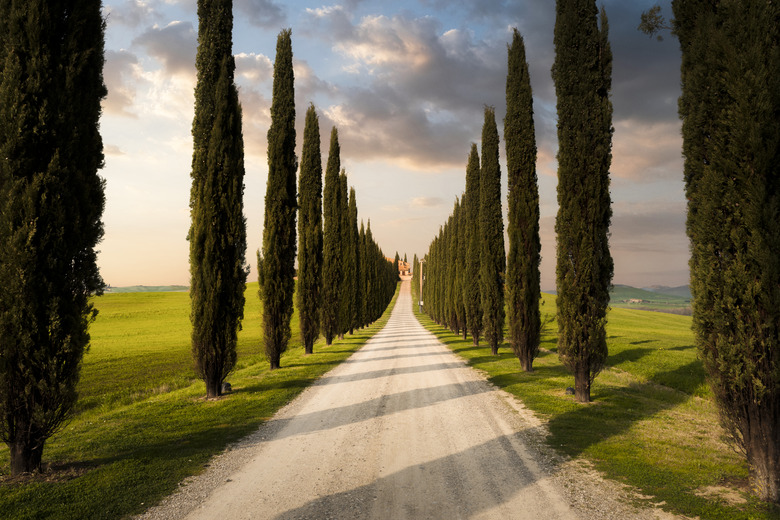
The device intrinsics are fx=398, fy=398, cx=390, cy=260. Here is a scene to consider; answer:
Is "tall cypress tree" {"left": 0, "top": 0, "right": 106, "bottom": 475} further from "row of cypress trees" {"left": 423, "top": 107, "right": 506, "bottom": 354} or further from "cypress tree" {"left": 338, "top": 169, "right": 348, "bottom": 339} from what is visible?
"cypress tree" {"left": 338, "top": 169, "right": 348, "bottom": 339}

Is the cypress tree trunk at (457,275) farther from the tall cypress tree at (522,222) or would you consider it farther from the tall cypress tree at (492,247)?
the tall cypress tree at (522,222)

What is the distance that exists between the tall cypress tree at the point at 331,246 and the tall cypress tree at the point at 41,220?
62.8 ft

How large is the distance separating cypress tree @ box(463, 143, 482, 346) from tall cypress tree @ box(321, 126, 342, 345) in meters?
8.63

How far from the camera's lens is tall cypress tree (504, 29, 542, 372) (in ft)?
49.6

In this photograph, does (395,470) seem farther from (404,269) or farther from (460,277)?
(404,269)

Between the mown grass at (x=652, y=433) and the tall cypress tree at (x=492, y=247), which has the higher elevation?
the tall cypress tree at (x=492, y=247)

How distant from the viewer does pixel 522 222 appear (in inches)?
604

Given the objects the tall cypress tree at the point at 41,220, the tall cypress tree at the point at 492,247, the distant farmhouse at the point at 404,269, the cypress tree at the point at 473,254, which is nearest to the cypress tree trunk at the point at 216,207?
the tall cypress tree at the point at 41,220

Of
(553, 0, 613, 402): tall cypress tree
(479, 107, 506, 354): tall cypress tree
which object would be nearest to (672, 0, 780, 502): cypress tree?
(553, 0, 613, 402): tall cypress tree

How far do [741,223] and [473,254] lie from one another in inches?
801

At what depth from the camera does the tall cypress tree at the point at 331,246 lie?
2570cm

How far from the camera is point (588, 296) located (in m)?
10.6

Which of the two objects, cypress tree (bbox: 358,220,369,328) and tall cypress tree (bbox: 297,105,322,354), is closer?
tall cypress tree (bbox: 297,105,322,354)

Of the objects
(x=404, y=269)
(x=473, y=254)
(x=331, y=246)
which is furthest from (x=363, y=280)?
(x=404, y=269)
